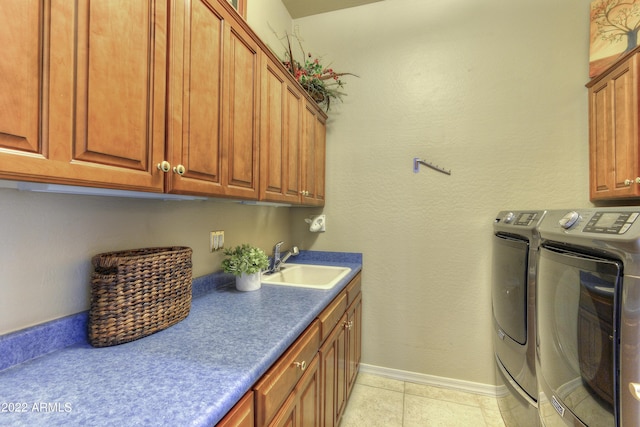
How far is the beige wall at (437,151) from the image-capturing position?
6.23 ft

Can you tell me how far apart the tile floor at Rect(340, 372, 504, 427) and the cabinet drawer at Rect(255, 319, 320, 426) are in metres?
1.02

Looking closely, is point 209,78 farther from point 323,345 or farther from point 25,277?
point 323,345

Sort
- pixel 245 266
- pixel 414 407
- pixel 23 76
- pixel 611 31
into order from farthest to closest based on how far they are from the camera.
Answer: pixel 414 407
pixel 611 31
pixel 245 266
pixel 23 76

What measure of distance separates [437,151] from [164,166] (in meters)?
1.92

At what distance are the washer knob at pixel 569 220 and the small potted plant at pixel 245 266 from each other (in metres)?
1.31

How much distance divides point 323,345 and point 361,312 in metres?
1.03

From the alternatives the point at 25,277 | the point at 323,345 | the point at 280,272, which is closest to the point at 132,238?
the point at 25,277

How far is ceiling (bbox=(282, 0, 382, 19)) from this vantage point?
2.24m

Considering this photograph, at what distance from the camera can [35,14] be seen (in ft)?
1.76

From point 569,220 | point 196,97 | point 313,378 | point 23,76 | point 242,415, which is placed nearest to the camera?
point 23,76

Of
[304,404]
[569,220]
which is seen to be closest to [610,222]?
[569,220]

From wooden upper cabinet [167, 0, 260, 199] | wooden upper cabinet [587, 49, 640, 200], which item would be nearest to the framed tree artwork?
wooden upper cabinet [587, 49, 640, 200]

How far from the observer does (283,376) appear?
34.1 inches

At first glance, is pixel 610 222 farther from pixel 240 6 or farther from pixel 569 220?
pixel 240 6
